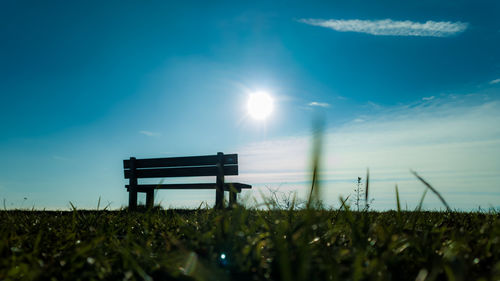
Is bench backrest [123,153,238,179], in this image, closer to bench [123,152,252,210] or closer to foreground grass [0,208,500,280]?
bench [123,152,252,210]

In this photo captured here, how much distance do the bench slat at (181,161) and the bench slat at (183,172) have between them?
0.30 feet

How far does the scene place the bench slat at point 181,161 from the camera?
7.00 meters

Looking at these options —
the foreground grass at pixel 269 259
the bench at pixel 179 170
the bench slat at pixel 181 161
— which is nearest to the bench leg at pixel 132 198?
the bench at pixel 179 170

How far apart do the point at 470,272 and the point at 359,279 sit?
0.50 metres

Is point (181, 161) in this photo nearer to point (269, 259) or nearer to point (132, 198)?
point (132, 198)

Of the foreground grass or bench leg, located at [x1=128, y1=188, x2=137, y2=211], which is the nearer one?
the foreground grass

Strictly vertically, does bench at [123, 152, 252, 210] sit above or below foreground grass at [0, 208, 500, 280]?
above

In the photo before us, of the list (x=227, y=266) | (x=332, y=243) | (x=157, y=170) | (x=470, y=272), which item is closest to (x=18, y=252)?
(x=227, y=266)

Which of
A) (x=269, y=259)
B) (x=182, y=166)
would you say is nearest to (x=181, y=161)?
(x=182, y=166)

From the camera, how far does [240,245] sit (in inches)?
51.1

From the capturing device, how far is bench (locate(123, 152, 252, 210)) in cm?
698

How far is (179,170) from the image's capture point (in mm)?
7430

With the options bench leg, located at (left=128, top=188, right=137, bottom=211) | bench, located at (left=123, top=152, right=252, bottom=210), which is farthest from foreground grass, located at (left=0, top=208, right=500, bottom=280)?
bench leg, located at (left=128, top=188, right=137, bottom=211)

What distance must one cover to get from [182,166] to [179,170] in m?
0.11
